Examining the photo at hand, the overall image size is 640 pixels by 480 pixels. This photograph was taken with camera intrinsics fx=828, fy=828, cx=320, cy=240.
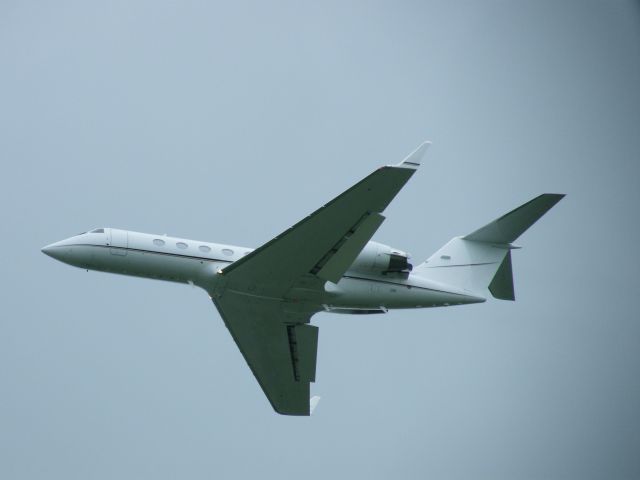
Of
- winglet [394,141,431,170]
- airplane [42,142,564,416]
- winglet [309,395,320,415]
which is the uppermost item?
winglet [394,141,431,170]

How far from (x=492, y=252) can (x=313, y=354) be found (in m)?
6.20

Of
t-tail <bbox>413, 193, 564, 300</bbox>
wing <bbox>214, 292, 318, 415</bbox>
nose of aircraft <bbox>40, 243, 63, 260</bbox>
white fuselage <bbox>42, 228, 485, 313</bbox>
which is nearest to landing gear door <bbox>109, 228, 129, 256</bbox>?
white fuselage <bbox>42, 228, 485, 313</bbox>

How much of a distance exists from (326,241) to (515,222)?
6.23 metres

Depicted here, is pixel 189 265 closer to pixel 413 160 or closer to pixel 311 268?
pixel 311 268

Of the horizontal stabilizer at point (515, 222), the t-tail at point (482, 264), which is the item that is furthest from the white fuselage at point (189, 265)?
the horizontal stabilizer at point (515, 222)

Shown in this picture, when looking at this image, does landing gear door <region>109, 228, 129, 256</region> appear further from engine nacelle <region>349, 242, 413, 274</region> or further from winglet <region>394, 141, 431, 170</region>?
winglet <region>394, 141, 431, 170</region>

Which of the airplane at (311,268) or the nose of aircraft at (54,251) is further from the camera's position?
the nose of aircraft at (54,251)

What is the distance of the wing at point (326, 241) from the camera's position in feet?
61.9

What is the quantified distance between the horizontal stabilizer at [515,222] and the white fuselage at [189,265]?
2.83 meters

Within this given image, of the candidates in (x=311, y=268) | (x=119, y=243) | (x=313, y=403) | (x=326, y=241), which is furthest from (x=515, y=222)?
(x=119, y=243)

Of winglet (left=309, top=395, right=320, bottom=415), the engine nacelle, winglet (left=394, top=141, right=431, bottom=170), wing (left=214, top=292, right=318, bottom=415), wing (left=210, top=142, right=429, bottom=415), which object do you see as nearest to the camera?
winglet (left=394, top=141, right=431, bottom=170)

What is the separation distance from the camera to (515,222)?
934 inches

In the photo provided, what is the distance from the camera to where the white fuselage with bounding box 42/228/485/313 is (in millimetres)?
21609

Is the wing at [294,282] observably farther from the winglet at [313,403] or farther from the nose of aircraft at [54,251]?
the nose of aircraft at [54,251]
